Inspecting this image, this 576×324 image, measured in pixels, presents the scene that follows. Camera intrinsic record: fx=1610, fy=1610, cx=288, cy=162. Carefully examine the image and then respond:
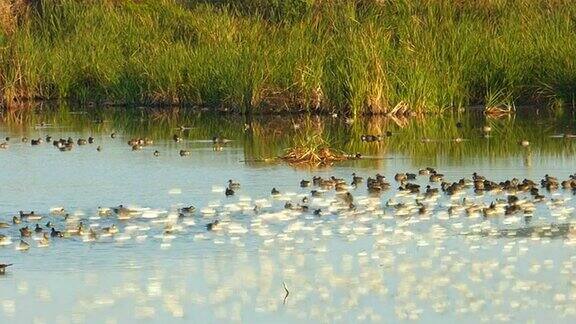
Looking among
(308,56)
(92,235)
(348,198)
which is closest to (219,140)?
(308,56)

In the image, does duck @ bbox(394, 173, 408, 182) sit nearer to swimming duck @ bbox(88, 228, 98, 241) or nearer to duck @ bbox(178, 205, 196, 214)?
duck @ bbox(178, 205, 196, 214)

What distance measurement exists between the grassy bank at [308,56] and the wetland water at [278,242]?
4.12 meters

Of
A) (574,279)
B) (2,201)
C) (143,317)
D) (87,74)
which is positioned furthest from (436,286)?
(87,74)

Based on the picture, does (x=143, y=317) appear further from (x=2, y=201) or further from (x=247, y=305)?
(x=2, y=201)

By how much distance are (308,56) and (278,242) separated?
41.8 feet

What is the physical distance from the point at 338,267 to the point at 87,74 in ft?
57.8

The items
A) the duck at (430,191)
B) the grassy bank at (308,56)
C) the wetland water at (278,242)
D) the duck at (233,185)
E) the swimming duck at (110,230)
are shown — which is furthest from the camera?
the grassy bank at (308,56)

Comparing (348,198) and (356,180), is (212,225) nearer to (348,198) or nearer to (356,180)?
(348,198)

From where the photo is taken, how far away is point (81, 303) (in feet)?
33.0

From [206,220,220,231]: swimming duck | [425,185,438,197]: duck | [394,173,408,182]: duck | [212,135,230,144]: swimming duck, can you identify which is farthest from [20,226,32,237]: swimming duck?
[212,135,230,144]: swimming duck

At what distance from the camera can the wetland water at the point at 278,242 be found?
9.91 metres

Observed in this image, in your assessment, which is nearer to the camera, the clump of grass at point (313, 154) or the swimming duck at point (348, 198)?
the swimming duck at point (348, 198)

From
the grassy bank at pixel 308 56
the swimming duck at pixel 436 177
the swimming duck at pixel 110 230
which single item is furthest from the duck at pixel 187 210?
the grassy bank at pixel 308 56

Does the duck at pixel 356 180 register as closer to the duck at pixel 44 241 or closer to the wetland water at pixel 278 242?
the wetland water at pixel 278 242
